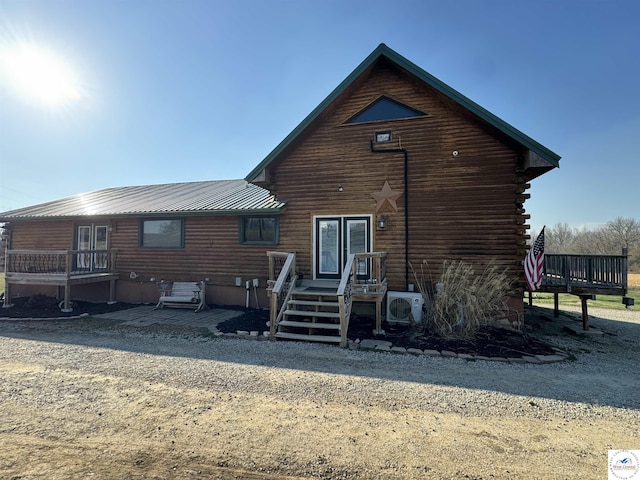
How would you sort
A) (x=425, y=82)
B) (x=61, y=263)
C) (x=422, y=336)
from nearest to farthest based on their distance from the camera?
(x=422, y=336)
(x=425, y=82)
(x=61, y=263)

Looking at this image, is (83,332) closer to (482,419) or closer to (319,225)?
(319,225)

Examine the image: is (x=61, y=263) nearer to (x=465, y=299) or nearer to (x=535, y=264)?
(x=465, y=299)

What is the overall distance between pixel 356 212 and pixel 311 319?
333cm

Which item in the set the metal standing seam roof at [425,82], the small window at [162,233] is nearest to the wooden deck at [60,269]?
the small window at [162,233]

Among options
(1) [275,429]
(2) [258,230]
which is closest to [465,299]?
(1) [275,429]

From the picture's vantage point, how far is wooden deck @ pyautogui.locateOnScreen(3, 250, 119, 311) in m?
10.4

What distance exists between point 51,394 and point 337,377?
3858 millimetres

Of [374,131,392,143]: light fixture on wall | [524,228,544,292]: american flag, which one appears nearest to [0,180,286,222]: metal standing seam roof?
[374,131,392,143]: light fixture on wall

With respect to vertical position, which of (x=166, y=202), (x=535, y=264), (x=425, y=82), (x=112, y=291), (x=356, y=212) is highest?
(x=425, y=82)

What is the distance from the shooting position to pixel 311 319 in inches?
323

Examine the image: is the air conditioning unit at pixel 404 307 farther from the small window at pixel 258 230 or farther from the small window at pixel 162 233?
the small window at pixel 162 233

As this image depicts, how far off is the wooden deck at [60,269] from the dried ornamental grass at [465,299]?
35.3 feet

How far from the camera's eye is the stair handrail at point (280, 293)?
7121mm

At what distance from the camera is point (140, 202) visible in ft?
43.8
